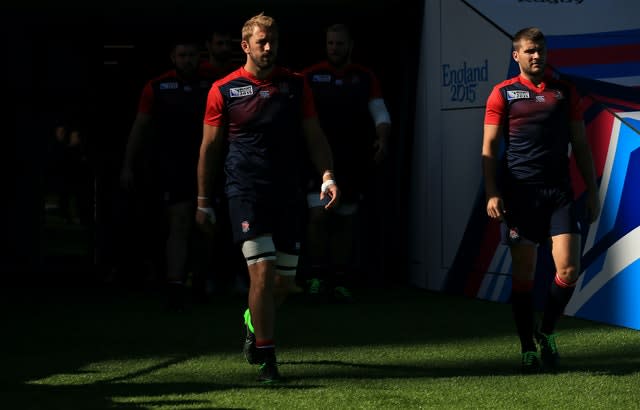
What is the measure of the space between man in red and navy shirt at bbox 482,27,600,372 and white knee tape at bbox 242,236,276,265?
116cm

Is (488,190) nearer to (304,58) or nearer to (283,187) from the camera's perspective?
(283,187)

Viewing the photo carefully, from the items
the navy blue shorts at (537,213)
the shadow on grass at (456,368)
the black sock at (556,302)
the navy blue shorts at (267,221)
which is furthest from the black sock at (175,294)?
the black sock at (556,302)

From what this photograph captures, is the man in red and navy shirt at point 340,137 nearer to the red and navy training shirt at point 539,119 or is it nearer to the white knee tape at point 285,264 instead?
the red and navy training shirt at point 539,119

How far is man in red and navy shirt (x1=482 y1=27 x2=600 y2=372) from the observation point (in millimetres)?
6926

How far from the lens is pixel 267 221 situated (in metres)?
6.79

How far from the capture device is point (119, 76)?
1230 centimetres

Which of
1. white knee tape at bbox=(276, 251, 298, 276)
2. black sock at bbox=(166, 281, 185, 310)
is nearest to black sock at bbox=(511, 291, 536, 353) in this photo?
white knee tape at bbox=(276, 251, 298, 276)

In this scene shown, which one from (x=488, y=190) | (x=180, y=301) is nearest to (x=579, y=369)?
(x=488, y=190)

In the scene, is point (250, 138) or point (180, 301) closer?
point (250, 138)

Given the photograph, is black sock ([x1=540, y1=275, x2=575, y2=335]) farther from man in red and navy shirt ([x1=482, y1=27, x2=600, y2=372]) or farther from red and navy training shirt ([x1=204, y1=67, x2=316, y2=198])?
red and navy training shirt ([x1=204, y1=67, x2=316, y2=198])

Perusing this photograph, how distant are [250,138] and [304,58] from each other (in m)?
5.71

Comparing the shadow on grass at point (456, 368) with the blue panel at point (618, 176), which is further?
the blue panel at point (618, 176)

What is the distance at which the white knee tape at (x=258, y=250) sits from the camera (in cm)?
670

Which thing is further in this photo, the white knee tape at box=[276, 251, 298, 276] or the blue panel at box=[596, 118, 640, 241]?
the blue panel at box=[596, 118, 640, 241]
